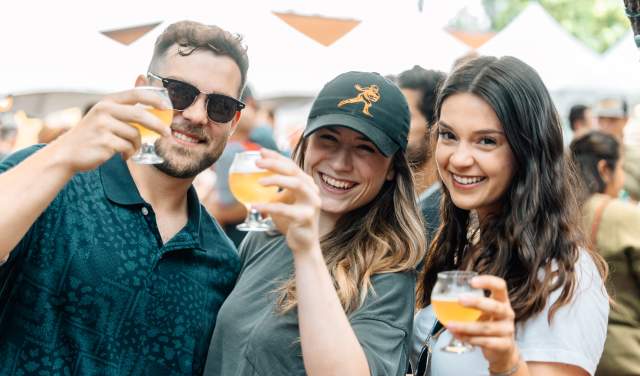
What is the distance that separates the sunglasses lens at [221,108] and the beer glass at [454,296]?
49.0 inches

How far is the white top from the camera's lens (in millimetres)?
2631

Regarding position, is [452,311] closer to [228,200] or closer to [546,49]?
[228,200]

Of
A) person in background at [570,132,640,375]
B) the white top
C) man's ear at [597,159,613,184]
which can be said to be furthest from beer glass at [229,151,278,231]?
man's ear at [597,159,613,184]

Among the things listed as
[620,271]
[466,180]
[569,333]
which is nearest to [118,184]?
[466,180]

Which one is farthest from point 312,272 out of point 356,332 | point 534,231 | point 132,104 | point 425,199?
point 425,199

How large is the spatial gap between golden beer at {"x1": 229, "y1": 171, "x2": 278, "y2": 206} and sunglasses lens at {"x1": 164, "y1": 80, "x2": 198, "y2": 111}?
401 millimetres

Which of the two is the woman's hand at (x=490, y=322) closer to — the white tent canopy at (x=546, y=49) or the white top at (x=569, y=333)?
the white top at (x=569, y=333)

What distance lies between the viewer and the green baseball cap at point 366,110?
10.2 ft

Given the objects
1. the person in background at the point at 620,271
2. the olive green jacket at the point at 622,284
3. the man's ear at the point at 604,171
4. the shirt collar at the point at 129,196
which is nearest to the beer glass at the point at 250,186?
the shirt collar at the point at 129,196

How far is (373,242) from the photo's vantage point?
312cm

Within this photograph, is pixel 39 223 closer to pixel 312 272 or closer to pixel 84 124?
pixel 84 124

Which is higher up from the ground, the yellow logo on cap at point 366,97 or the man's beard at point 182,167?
the yellow logo on cap at point 366,97

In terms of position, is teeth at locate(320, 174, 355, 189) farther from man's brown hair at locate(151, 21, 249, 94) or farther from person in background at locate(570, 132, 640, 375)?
person in background at locate(570, 132, 640, 375)

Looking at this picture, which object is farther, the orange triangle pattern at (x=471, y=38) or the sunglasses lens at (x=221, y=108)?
the orange triangle pattern at (x=471, y=38)
